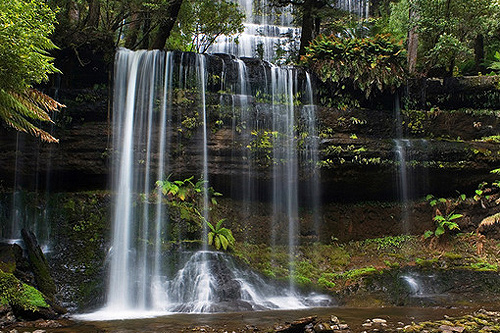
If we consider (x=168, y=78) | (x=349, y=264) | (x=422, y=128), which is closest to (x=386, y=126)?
(x=422, y=128)

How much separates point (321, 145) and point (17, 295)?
8.31 metres

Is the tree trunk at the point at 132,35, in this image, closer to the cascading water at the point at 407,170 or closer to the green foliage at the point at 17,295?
Result: the cascading water at the point at 407,170

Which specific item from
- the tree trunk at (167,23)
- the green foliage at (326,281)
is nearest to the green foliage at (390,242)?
the green foliage at (326,281)

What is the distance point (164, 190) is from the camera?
34.4 ft

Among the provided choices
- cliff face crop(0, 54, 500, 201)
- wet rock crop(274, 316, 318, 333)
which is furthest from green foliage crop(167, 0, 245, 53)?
wet rock crop(274, 316, 318, 333)

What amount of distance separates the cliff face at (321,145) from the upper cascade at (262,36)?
5.13 m

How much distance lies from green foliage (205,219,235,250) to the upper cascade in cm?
805

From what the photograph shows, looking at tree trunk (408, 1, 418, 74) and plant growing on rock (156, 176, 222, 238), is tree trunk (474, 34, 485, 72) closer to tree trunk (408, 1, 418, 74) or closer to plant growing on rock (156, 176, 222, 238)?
tree trunk (408, 1, 418, 74)

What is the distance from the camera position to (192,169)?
11242 mm

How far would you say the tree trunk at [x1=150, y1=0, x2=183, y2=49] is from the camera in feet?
42.1

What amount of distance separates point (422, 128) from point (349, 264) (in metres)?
5.04

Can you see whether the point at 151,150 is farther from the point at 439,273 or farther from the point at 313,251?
the point at 439,273

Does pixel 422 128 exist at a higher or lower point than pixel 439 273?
higher

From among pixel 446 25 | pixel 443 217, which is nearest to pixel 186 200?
pixel 443 217
